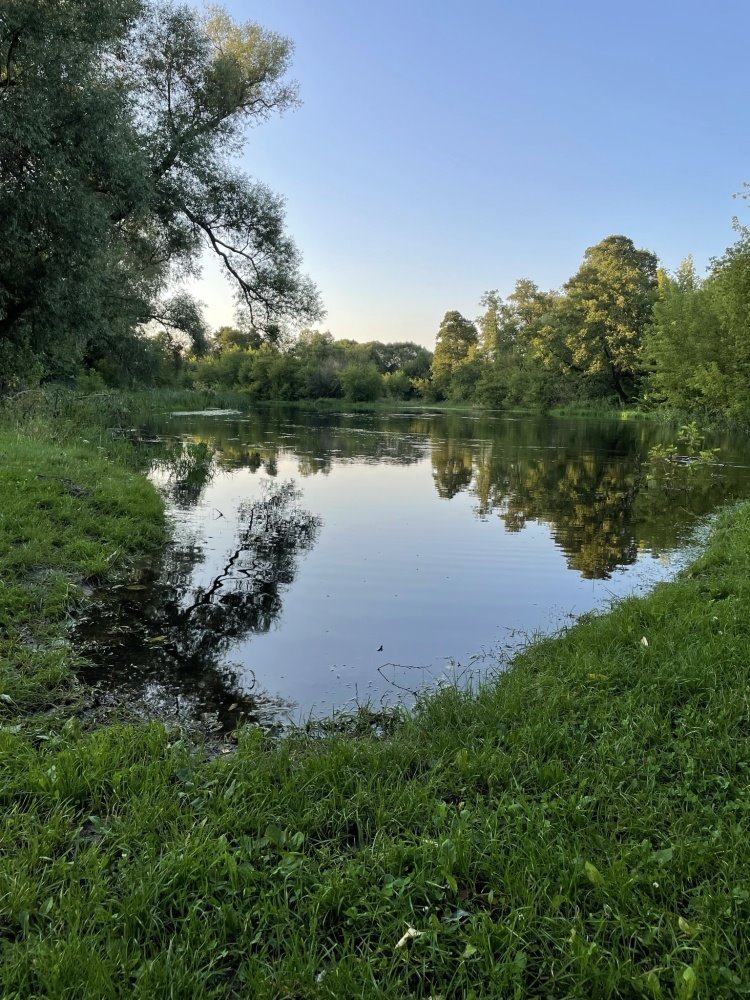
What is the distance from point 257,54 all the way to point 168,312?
12.9 meters

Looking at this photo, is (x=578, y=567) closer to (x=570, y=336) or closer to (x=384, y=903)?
(x=384, y=903)

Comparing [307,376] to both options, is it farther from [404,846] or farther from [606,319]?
[404,846]

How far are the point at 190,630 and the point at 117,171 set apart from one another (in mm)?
12404

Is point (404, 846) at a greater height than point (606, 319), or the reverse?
point (606, 319)

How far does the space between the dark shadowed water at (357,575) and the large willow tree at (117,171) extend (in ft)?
17.6

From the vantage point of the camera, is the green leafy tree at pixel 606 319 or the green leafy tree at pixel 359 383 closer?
the green leafy tree at pixel 606 319

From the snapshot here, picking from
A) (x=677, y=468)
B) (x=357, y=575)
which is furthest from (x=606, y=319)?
(x=357, y=575)

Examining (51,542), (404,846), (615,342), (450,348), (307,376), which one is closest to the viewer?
(404,846)

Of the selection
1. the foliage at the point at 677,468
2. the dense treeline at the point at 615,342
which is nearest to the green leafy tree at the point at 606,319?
the dense treeline at the point at 615,342

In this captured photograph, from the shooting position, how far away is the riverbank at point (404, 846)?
7.65 feet

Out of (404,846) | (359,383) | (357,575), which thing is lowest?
(357,575)

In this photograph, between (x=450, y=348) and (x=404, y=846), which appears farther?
(x=450, y=348)

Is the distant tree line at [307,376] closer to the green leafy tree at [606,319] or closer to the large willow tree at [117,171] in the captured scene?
the green leafy tree at [606,319]

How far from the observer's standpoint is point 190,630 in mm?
6676
